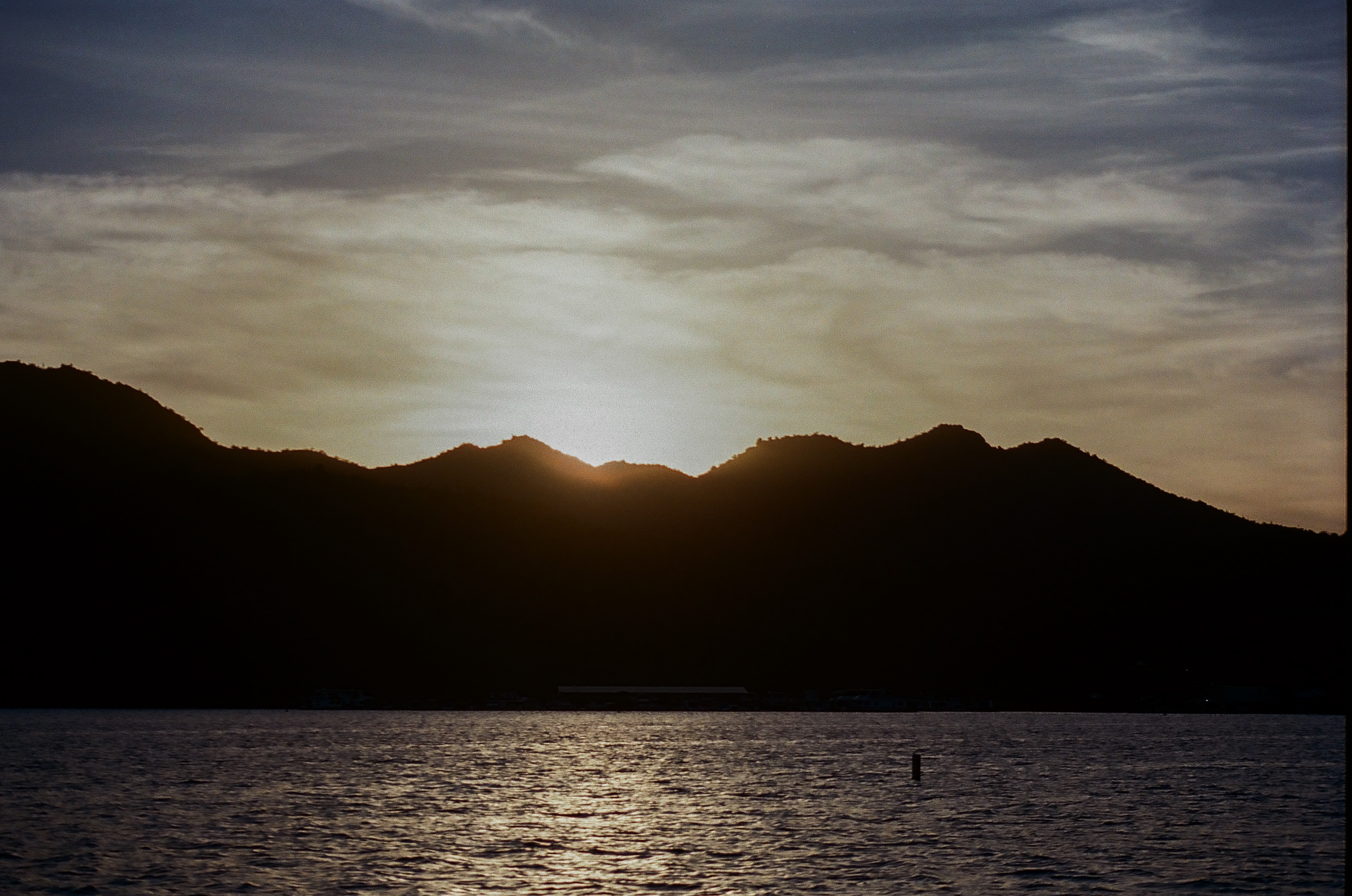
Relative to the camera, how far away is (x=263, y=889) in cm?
6256

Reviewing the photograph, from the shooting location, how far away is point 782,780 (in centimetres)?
13038

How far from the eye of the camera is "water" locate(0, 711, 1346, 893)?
66562 mm

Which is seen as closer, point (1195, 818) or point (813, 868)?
point (813, 868)

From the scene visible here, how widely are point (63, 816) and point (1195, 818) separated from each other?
7837 centimetres

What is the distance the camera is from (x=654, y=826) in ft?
291

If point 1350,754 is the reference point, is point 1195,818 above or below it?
below

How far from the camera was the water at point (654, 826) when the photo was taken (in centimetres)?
6656

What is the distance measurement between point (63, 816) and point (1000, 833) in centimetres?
6169

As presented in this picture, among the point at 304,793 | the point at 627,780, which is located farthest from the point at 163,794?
the point at 627,780

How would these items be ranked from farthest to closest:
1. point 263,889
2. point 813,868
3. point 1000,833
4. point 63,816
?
point 63,816, point 1000,833, point 813,868, point 263,889

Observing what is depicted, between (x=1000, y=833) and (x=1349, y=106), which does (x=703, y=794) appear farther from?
(x=1349, y=106)

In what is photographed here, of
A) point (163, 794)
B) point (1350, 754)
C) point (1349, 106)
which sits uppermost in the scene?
point (1349, 106)

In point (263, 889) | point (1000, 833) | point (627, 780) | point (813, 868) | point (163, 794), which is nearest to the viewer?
point (263, 889)

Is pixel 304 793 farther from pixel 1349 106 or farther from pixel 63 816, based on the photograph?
pixel 1349 106
